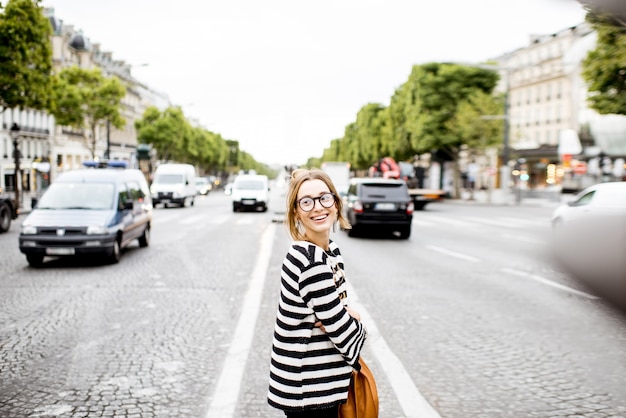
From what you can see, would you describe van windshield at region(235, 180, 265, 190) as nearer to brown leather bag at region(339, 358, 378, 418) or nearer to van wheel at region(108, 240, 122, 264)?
van wheel at region(108, 240, 122, 264)

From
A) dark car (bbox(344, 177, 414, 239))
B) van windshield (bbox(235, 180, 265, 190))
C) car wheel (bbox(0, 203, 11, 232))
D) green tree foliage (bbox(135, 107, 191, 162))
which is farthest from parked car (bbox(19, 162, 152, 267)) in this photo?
green tree foliage (bbox(135, 107, 191, 162))

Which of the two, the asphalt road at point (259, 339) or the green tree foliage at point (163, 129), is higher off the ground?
the green tree foliage at point (163, 129)

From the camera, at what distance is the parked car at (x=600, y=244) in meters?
2.24

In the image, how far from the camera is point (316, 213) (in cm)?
254

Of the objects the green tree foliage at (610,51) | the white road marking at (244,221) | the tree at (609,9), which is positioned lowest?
the white road marking at (244,221)

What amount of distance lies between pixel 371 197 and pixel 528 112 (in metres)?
76.8

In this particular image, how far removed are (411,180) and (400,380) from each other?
3793 centimetres

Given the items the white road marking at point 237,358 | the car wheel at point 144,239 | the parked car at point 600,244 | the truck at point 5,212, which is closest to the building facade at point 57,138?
the truck at point 5,212

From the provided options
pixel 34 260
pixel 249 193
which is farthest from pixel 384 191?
pixel 249 193

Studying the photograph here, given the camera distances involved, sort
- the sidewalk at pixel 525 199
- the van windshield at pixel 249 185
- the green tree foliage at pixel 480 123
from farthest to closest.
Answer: the green tree foliage at pixel 480 123
the sidewalk at pixel 525 199
the van windshield at pixel 249 185

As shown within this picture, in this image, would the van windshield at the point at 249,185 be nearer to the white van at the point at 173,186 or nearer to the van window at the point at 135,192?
the white van at the point at 173,186

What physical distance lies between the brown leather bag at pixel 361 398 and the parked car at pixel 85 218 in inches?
380

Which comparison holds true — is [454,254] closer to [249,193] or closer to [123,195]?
[123,195]

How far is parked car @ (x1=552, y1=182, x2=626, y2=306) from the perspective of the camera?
88.1 inches
